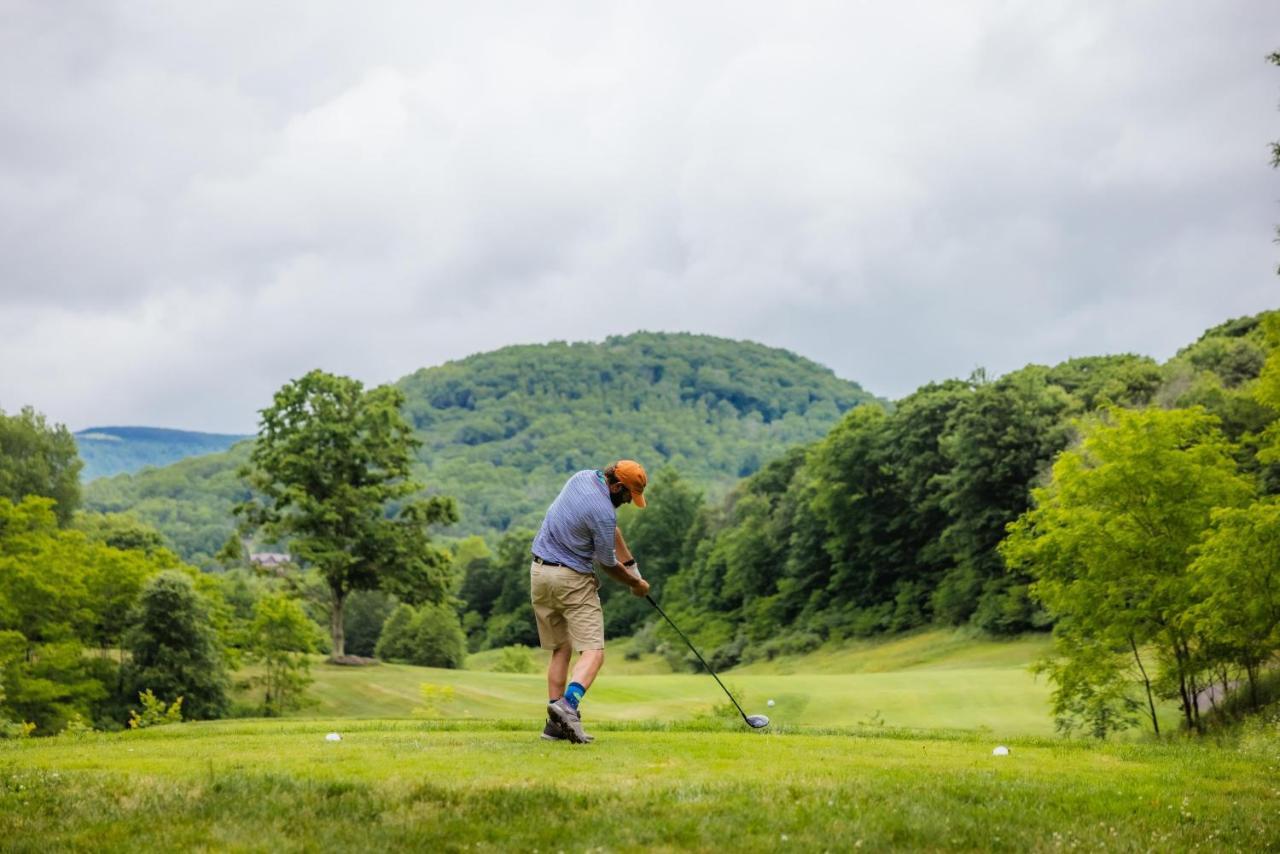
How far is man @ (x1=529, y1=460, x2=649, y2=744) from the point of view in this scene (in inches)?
421

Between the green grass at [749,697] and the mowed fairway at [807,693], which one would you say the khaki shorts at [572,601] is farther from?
the green grass at [749,697]

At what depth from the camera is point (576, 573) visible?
10.9m

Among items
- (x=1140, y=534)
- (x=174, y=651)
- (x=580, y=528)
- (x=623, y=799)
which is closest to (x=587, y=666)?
(x=580, y=528)

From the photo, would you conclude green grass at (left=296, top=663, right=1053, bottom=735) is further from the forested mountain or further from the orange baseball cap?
the orange baseball cap

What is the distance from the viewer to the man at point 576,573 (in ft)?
35.1

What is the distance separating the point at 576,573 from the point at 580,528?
0.46 m

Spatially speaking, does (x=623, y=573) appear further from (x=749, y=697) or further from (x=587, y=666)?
(x=749, y=697)

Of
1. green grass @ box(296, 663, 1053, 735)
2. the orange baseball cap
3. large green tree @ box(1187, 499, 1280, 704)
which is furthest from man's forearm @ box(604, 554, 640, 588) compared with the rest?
green grass @ box(296, 663, 1053, 735)

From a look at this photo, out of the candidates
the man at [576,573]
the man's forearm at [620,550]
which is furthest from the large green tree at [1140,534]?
the man at [576,573]

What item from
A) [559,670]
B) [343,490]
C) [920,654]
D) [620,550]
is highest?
[343,490]

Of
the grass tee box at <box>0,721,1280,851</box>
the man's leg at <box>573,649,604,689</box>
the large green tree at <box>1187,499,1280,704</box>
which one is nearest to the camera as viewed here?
Answer: the grass tee box at <box>0,721,1280,851</box>

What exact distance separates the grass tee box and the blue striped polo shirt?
180 centimetres

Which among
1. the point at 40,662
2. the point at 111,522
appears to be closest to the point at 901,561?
the point at 40,662

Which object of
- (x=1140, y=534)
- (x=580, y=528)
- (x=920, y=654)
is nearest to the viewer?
(x=580, y=528)
